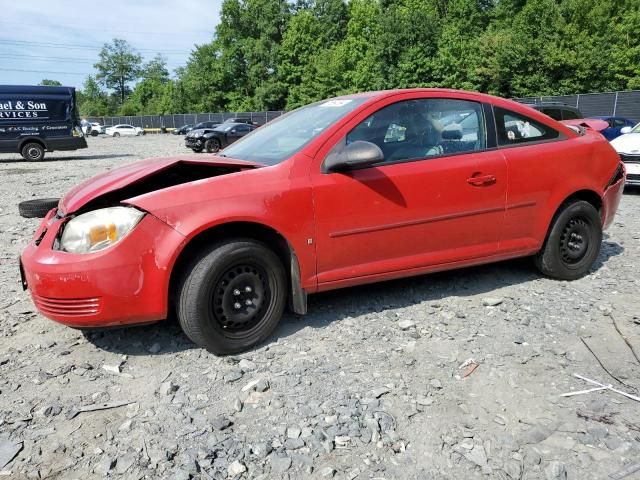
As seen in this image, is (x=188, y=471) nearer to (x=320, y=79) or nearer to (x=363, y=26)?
(x=320, y=79)

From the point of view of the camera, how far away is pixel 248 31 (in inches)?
2803

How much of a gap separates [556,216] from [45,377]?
3814mm

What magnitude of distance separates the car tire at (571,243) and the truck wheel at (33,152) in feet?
60.2

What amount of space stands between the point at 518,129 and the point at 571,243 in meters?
1.09

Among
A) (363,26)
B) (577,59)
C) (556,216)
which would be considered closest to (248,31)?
(363,26)

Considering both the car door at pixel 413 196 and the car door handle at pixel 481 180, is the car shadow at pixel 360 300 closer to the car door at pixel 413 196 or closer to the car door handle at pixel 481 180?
the car door at pixel 413 196

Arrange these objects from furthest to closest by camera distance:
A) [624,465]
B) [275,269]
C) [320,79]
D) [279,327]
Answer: [320,79]
[279,327]
[275,269]
[624,465]

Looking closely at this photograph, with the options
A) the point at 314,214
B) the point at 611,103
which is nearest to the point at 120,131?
the point at 611,103

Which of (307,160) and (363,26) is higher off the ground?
(363,26)

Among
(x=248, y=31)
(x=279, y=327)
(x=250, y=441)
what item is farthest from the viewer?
(x=248, y=31)

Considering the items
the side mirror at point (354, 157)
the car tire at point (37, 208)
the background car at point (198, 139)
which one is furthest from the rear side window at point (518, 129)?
the background car at point (198, 139)

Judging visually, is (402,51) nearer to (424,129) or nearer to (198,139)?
(198,139)

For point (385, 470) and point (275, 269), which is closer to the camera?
point (385, 470)

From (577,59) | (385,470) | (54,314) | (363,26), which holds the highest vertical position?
(363,26)
